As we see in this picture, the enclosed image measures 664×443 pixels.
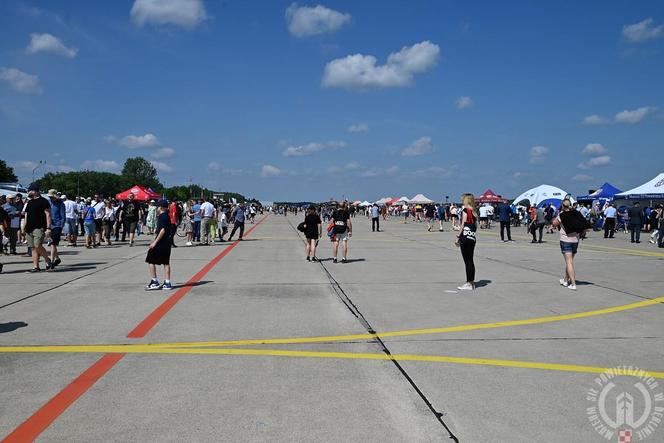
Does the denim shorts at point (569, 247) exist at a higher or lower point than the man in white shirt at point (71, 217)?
lower

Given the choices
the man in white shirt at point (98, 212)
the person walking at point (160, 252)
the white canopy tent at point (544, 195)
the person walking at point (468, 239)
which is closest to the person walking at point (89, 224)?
the man in white shirt at point (98, 212)

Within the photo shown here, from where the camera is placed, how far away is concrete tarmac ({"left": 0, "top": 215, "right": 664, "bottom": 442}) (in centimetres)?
369

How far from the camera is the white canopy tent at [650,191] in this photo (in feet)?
100

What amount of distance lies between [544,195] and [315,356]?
44.0 meters

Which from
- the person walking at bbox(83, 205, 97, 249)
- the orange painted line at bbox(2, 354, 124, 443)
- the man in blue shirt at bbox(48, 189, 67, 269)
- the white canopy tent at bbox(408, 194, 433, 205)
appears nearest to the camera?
the orange painted line at bbox(2, 354, 124, 443)

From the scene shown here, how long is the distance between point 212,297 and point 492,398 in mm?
5547

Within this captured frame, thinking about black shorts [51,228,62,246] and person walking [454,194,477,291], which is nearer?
person walking [454,194,477,291]

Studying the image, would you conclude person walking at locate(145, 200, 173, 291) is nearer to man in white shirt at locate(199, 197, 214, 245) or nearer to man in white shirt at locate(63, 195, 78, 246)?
man in white shirt at locate(63, 195, 78, 246)

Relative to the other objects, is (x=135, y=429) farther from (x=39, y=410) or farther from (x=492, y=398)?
(x=492, y=398)

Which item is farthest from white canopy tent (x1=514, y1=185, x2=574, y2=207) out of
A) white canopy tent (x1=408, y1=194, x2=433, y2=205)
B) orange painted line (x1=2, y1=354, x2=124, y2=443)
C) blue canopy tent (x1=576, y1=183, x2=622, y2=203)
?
orange painted line (x1=2, y1=354, x2=124, y2=443)

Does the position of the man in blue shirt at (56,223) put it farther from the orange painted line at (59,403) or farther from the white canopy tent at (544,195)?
the white canopy tent at (544,195)

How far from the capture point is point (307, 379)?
4617mm

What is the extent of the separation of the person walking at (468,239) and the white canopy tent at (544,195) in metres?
36.6

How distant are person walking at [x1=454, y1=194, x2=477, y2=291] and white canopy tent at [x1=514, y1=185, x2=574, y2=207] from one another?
36.6 meters
